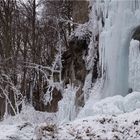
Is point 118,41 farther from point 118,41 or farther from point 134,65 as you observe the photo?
point 134,65

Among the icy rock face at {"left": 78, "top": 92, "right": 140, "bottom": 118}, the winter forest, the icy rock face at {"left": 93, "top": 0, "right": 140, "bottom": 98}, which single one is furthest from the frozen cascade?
the icy rock face at {"left": 78, "top": 92, "right": 140, "bottom": 118}

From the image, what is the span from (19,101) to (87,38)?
4.39 m

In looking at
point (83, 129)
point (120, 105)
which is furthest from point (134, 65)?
point (83, 129)

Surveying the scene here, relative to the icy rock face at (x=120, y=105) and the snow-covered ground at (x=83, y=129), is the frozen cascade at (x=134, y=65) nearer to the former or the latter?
the icy rock face at (x=120, y=105)

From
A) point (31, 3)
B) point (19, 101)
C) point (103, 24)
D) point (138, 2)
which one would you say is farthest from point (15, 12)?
point (138, 2)

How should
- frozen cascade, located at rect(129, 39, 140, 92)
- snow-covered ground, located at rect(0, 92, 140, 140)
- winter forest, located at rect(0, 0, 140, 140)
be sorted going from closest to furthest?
snow-covered ground, located at rect(0, 92, 140, 140) → winter forest, located at rect(0, 0, 140, 140) → frozen cascade, located at rect(129, 39, 140, 92)

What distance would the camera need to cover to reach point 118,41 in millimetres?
11758

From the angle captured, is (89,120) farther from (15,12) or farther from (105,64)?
(15,12)

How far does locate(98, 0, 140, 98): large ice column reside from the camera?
11.5m

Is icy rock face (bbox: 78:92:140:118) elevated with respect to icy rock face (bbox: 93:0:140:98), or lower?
lower

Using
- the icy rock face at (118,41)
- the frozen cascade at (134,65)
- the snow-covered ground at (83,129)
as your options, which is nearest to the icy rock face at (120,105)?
the frozen cascade at (134,65)

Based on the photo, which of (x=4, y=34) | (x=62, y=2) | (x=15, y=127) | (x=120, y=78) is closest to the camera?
(x=15, y=127)

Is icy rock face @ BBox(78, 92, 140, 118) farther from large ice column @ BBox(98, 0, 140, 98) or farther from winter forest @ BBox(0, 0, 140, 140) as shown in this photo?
large ice column @ BBox(98, 0, 140, 98)

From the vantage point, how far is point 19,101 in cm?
1778
